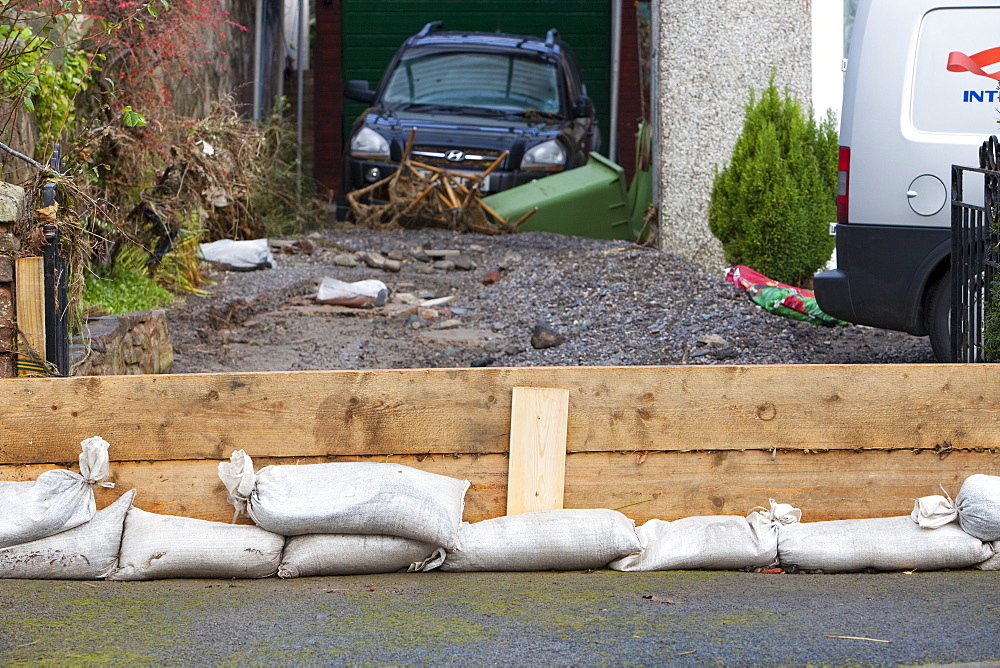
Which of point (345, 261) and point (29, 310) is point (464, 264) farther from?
point (29, 310)

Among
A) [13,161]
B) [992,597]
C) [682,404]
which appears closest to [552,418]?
[682,404]

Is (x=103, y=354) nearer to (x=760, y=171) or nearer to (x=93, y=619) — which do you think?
(x=93, y=619)

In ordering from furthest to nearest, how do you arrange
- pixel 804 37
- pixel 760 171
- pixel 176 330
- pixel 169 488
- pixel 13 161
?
pixel 804 37, pixel 760 171, pixel 176 330, pixel 13 161, pixel 169 488

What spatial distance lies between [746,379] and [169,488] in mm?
1882

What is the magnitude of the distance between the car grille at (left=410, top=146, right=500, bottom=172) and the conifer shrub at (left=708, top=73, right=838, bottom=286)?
3.12 metres

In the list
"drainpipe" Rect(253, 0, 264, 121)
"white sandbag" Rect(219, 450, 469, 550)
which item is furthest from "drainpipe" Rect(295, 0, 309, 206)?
"white sandbag" Rect(219, 450, 469, 550)

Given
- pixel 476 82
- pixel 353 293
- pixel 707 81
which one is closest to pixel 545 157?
pixel 476 82

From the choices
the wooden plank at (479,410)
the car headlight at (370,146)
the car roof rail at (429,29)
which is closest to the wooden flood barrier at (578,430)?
the wooden plank at (479,410)

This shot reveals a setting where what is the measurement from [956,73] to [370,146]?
6651mm

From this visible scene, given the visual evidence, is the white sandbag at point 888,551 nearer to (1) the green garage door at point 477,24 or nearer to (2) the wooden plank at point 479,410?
(2) the wooden plank at point 479,410

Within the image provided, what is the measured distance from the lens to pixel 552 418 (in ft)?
11.7

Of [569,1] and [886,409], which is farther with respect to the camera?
[569,1]

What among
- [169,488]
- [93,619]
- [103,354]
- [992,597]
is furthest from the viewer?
[103,354]

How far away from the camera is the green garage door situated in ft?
53.3
